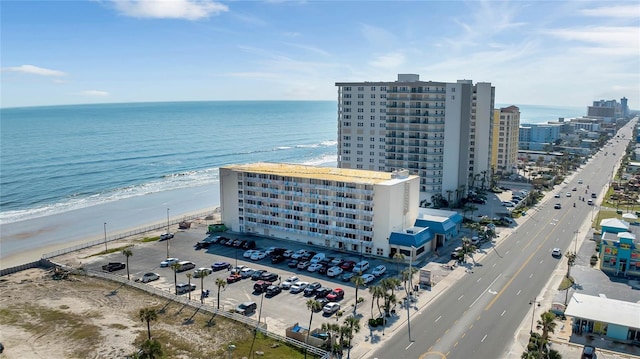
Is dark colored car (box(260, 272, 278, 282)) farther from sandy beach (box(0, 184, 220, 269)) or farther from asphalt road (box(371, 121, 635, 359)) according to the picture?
sandy beach (box(0, 184, 220, 269))

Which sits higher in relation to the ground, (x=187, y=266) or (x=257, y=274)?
(x=257, y=274)

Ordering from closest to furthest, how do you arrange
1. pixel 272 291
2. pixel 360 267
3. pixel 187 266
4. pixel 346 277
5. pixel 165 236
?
pixel 272 291 < pixel 346 277 < pixel 360 267 < pixel 187 266 < pixel 165 236

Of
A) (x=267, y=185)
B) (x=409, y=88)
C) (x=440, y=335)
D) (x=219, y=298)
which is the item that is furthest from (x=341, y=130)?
(x=440, y=335)

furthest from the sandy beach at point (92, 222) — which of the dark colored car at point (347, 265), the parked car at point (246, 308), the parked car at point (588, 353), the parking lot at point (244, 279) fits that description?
the parked car at point (588, 353)

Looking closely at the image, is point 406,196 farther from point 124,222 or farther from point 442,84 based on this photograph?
point 124,222

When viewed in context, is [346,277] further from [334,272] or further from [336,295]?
[336,295]

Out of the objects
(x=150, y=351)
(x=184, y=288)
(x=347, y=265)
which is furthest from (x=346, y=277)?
(x=150, y=351)
